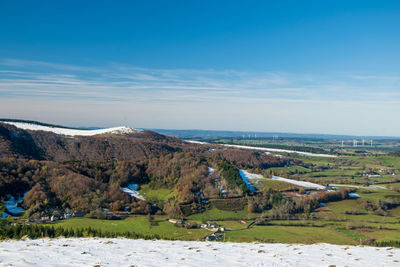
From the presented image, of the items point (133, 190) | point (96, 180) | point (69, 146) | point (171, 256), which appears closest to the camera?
point (171, 256)

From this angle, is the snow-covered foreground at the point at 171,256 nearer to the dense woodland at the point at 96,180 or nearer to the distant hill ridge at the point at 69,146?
the dense woodland at the point at 96,180

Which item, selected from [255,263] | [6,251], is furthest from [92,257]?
[255,263]

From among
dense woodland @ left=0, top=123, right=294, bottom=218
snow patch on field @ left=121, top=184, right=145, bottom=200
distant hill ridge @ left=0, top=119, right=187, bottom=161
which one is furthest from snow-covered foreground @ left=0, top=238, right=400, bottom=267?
distant hill ridge @ left=0, top=119, right=187, bottom=161

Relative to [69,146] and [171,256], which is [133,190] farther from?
[171,256]

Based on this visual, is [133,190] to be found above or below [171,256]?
below

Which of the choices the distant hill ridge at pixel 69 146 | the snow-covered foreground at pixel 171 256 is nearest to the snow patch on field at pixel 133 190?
the distant hill ridge at pixel 69 146

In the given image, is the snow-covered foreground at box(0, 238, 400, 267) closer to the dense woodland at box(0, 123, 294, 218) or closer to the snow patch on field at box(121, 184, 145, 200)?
the dense woodland at box(0, 123, 294, 218)

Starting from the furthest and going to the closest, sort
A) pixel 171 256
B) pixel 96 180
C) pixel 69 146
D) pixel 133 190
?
pixel 69 146
pixel 133 190
pixel 96 180
pixel 171 256

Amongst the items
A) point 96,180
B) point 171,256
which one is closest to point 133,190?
point 96,180

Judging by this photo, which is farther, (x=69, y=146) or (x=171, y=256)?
(x=69, y=146)
